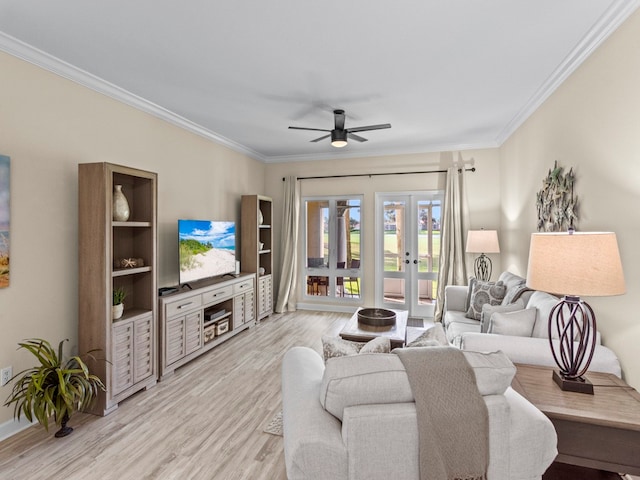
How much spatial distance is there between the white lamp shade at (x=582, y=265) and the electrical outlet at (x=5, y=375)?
3399 mm

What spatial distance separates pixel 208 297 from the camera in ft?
12.6

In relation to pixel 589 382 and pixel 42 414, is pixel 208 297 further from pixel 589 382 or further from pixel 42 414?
pixel 589 382

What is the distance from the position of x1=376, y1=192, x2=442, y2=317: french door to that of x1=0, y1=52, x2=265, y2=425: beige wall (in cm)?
361

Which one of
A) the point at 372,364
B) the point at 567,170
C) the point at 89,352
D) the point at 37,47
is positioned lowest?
the point at 89,352

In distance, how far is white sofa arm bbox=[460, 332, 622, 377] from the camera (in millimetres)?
2000

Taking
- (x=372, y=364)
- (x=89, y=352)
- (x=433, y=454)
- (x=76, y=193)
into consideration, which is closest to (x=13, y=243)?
(x=76, y=193)

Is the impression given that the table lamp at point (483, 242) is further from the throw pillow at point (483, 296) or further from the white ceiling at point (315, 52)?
the white ceiling at point (315, 52)

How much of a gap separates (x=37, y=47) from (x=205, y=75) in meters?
1.14

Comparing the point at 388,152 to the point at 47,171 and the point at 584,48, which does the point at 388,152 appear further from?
the point at 47,171

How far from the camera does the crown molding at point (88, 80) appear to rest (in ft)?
7.64

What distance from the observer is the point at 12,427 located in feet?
7.59

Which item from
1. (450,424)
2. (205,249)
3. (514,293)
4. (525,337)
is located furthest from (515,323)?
(205,249)

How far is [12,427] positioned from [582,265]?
143 inches

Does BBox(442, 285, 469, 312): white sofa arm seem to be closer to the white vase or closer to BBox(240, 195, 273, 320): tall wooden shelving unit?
BBox(240, 195, 273, 320): tall wooden shelving unit
